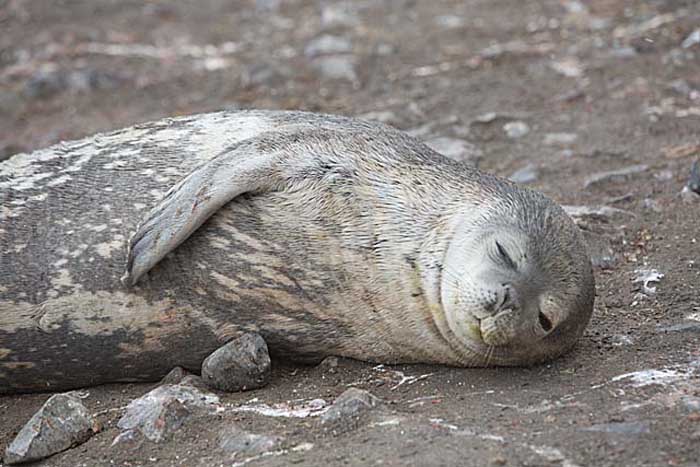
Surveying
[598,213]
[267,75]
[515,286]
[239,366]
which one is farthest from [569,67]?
[239,366]

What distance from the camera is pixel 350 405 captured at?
360 centimetres

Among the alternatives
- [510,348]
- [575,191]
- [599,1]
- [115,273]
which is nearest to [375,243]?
[510,348]

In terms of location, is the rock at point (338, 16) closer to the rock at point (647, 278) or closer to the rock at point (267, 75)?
the rock at point (267, 75)

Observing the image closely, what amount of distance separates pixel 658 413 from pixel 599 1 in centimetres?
604

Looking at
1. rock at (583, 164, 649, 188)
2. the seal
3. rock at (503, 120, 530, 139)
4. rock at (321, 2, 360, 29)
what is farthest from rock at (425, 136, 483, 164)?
rock at (321, 2, 360, 29)

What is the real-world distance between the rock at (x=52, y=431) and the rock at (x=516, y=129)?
3.60 metres

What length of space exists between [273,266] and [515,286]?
90 cm

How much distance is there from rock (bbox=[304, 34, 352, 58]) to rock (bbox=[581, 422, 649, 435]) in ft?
18.1

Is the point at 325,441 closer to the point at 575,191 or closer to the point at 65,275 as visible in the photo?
the point at 65,275

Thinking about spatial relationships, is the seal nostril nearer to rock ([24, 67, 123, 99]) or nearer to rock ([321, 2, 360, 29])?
rock ([24, 67, 123, 99])

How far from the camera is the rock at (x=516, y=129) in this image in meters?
6.64

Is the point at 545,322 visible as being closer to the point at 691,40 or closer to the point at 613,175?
the point at 613,175

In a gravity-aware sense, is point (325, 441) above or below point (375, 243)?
below

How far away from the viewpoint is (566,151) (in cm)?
631
